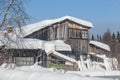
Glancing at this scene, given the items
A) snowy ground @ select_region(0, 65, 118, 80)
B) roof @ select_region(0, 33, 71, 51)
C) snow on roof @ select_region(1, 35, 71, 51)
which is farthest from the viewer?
snow on roof @ select_region(1, 35, 71, 51)

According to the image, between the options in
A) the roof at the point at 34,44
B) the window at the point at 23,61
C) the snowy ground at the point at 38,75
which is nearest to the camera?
the snowy ground at the point at 38,75

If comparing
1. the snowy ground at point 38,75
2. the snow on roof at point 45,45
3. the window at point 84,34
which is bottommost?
the snowy ground at point 38,75

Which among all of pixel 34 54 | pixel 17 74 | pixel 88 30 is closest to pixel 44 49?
pixel 34 54

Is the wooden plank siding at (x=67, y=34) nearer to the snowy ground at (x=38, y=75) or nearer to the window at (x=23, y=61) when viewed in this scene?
the window at (x=23, y=61)

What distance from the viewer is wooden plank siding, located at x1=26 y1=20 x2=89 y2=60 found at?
139 feet

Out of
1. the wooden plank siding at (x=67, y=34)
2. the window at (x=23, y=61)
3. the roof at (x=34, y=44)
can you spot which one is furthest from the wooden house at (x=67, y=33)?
the window at (x=23, y=61)

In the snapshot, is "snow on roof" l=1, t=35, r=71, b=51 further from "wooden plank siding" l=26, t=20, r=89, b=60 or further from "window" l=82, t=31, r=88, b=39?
"window" l=82, t=31, r=88, b=39

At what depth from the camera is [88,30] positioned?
43562mm

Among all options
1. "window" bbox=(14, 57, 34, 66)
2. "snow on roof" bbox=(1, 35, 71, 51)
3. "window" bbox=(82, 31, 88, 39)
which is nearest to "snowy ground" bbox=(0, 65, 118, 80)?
"snow on roof" bbox=(1, 35, 71, 51)

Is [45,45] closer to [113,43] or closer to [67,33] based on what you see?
[67,33]

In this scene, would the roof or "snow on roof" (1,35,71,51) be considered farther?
"snow on roof" (1,35,71,51)

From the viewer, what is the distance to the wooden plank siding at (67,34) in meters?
42.2

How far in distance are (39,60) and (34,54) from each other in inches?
40.2

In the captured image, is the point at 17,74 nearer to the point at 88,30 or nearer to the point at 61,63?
the point at 61,63
